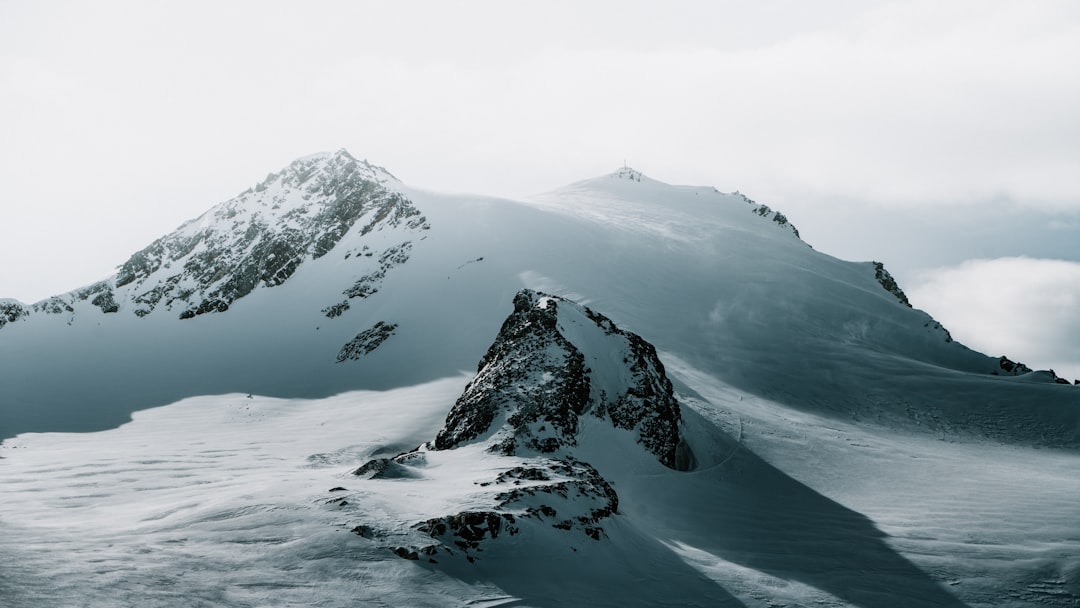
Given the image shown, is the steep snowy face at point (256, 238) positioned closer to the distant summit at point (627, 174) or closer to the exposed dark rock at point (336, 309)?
Answer: the exposed dark rock at point (336, 309)

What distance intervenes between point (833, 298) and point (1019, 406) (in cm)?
1520

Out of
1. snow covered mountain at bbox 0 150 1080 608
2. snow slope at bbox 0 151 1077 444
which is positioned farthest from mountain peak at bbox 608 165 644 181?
snow covered mountain at bbox 0 150 1080 608

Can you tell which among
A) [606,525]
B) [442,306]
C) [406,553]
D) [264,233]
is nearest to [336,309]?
[442,306]

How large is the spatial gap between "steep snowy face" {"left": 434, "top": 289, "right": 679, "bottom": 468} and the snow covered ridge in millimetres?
35

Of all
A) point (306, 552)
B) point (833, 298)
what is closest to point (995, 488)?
point (306, 552)

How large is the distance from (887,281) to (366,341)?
41120 mm

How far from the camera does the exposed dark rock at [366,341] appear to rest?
41.3 m

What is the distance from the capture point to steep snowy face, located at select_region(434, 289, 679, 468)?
1961 centimetres

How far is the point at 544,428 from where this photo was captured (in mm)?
19438

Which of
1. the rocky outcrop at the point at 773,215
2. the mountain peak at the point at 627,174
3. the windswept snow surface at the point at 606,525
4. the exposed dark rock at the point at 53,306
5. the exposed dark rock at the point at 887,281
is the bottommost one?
the windswept snow surface at the point at 606,525

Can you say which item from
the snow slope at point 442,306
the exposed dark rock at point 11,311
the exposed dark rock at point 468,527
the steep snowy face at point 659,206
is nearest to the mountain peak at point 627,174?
Result: the steep snowy face at point 659,206

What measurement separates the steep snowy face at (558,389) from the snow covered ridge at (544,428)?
0.03m

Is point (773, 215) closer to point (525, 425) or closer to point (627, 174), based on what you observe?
point (627, 174)

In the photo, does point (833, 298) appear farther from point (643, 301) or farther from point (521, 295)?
point (521, 295)
